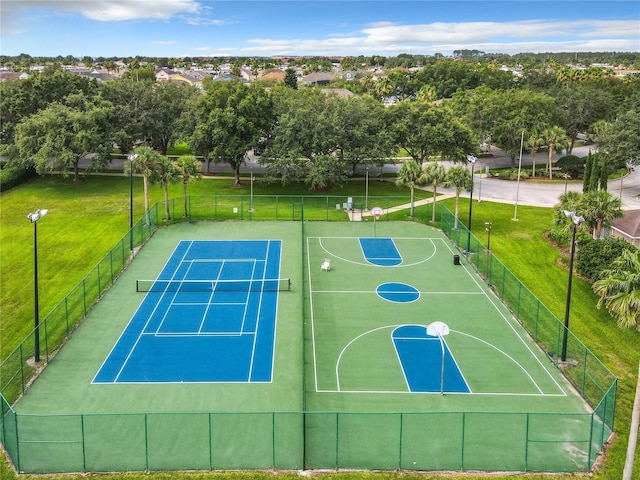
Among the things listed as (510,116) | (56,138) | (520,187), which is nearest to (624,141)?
(520,187)

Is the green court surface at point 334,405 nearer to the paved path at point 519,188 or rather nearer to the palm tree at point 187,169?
the palm tree at point 187,169

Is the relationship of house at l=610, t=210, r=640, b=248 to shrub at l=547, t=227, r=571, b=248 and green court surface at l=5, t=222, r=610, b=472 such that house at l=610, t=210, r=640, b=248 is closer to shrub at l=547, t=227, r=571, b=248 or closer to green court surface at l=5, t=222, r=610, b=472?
shrub at l=547, t=227, r=571, b=248

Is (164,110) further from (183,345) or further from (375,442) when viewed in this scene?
(375,442)

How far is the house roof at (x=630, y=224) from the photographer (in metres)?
37.2

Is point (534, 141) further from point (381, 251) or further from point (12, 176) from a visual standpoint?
point (12, 176)

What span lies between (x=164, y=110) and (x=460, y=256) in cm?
3748

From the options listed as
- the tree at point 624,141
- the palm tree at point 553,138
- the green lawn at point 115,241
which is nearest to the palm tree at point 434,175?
the green lawn at point 115,241

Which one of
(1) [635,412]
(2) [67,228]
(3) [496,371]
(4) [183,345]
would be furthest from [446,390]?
(2) [67,228]

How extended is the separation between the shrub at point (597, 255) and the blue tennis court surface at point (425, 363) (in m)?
11.4

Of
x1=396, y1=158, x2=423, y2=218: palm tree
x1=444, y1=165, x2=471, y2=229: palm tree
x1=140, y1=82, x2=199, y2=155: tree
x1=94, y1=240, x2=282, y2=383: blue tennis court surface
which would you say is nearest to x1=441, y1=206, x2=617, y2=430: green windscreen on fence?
x1=444, y1=165, x2=471, y2=229: palm tree

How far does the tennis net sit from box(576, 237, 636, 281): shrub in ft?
53.8

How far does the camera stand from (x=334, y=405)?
21219 mm

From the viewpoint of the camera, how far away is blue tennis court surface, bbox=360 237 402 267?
36938mm

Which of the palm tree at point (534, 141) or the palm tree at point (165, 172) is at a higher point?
the palm tree at point (534, 141)
